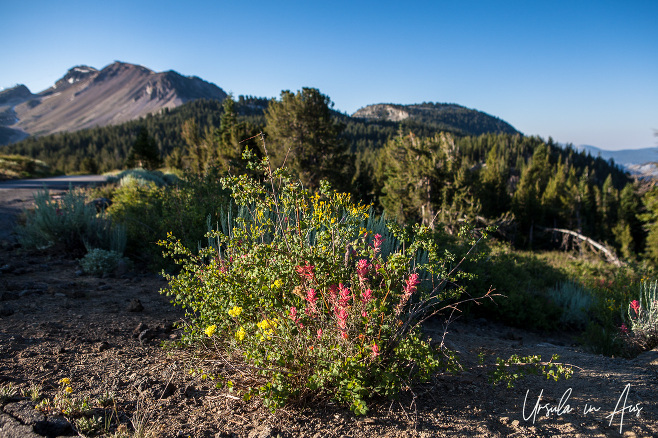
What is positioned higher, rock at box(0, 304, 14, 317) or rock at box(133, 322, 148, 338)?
rock at box(0, 304, 14, 317)

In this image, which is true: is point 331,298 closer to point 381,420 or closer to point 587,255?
point 381,420

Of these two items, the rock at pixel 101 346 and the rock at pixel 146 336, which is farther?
the rock at pixel 146 336

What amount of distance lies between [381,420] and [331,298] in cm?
71

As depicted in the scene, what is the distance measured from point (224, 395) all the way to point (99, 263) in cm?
360

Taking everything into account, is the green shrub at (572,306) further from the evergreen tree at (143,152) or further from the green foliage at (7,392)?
the evergreen tree at (143,152)

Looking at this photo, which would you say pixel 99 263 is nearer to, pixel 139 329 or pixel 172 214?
pixel 172 214

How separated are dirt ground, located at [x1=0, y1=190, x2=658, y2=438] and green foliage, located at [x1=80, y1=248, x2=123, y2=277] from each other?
1258 mm

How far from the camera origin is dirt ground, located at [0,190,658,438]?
196cm

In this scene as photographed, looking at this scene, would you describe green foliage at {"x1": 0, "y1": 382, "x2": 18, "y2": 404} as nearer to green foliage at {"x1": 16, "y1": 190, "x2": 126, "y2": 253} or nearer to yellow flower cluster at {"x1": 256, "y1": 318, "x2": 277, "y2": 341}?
yellow flower cluster at {"x1": 256, "y1": 318, "x2": 277, "y2": 341}

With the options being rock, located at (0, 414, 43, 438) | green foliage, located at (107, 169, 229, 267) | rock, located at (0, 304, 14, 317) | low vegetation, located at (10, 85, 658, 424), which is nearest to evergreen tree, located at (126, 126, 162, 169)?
low vegetation, located at (10, 85, 658, 424)

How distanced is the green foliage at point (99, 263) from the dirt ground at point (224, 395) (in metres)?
1.26

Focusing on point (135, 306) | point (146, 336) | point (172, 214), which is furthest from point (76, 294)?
point (172, 214)

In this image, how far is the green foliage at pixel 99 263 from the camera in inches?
192

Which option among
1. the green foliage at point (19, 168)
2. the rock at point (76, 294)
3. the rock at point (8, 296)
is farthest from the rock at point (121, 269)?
the green foliage at point (19, 168)
